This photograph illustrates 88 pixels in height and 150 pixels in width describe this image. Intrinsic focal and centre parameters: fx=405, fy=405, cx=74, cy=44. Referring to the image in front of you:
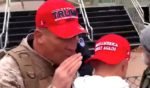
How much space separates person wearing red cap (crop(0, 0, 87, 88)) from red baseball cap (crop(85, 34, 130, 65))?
0.24 meters

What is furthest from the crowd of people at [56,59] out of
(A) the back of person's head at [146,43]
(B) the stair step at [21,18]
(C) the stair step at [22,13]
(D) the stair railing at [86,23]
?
(C) the stair step at [22,13]

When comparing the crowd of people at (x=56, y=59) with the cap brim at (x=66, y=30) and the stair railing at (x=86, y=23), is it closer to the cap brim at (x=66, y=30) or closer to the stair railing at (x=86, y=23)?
the cap brim at (x=66, y=30)

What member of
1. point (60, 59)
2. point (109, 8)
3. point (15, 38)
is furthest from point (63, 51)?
point (109, 8)

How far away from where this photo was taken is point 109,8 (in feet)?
41.8

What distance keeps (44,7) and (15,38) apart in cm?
802

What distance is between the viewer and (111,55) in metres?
2.74

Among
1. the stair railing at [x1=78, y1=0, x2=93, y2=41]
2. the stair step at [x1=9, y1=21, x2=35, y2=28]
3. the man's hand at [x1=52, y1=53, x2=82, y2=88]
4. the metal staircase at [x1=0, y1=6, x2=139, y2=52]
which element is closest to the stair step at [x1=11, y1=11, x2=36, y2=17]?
the metal staircase at [x1=0, y1=6, x2=139, y2=52]

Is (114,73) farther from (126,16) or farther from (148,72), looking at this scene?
(126,16)

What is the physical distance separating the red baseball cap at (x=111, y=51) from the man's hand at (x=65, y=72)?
31cm

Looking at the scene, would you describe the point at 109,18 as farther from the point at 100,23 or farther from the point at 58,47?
the point at 58,47

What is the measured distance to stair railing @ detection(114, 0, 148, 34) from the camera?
1095 cm

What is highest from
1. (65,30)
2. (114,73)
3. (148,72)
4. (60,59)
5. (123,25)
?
(65,30)

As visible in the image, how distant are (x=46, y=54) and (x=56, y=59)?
71 mm

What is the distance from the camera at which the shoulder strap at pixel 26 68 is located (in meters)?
2.45
